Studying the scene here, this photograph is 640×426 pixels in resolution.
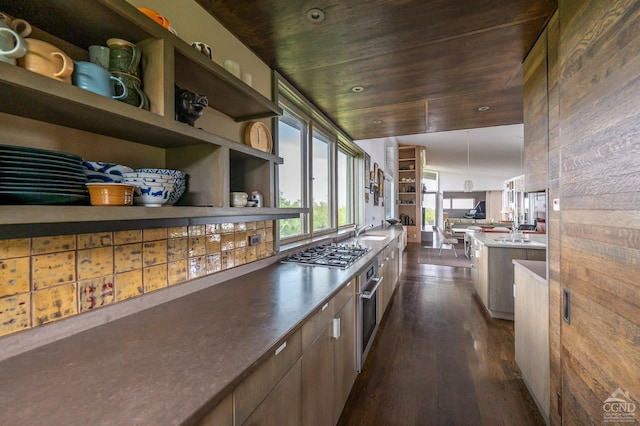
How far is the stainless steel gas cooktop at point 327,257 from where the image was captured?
1904mm

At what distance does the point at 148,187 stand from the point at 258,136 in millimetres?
931

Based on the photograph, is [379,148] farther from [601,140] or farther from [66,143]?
[66,143]

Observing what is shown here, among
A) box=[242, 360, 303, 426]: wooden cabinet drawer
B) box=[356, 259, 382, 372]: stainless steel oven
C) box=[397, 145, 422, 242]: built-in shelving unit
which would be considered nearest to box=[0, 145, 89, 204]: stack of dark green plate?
box=[242, 360, 303, 426]: wooden cabinet drawer

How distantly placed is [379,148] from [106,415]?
20.6 ft

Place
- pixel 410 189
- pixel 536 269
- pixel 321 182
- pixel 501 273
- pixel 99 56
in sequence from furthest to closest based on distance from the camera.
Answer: pixel 410 189, pixel 321 182, pixel 501 273, pixel 536 269, pixel 99 56

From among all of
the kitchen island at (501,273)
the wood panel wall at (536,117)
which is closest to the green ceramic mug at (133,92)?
the wood panel wall at (536,117)

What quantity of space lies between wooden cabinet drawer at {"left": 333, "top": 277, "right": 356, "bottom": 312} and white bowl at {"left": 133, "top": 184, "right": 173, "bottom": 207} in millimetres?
950

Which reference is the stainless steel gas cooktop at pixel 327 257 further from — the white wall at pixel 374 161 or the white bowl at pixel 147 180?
the white wall at pixel 374 161

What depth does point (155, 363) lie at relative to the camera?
2.40ft

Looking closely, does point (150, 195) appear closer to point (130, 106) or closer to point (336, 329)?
point (130, 106)

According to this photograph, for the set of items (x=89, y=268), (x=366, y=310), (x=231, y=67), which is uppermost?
(x=231, y=67)

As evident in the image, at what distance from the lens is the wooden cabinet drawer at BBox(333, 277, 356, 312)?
1.45m

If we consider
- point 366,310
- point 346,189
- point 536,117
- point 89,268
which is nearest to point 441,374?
point 366,310

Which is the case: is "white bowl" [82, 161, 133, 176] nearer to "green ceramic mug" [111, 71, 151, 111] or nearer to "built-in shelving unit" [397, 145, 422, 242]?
"green ceramic mug" [111, 71, 151, 111]
